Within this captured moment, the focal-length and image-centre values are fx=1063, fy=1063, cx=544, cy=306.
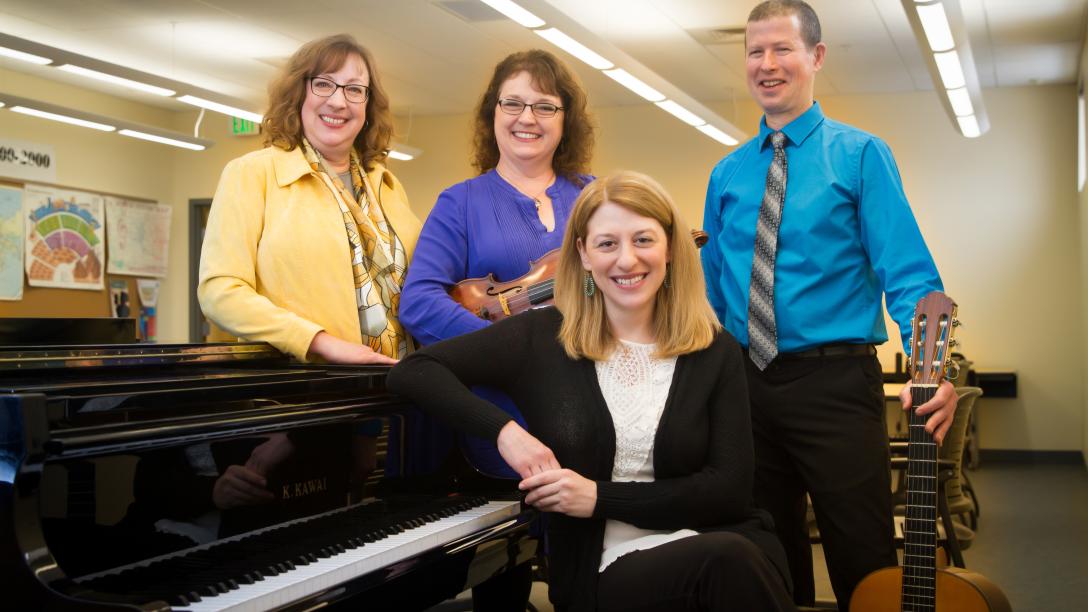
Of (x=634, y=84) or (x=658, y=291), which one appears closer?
(x=658, y=291)

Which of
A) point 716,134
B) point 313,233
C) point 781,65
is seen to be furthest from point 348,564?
point 716,134

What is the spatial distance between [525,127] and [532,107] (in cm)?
5

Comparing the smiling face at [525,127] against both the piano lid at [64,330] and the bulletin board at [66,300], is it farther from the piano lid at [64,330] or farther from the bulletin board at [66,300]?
the bulletin board at [66,300]

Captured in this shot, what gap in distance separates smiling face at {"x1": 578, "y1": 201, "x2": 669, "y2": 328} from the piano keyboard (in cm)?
51

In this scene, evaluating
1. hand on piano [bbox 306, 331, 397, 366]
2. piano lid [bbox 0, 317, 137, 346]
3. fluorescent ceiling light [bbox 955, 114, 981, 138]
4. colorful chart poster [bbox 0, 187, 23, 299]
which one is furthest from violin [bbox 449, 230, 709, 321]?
colorful chart poster [bbox 0, 187, 23, 299]

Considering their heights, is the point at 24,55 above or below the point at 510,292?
above

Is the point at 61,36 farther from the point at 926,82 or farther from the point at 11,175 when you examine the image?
the point at 926,82

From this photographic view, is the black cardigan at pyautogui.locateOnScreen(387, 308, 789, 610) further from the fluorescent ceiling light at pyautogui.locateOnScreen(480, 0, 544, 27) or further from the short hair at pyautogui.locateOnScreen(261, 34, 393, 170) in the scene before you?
the fluorescent ceiling light at pyautogui.locateOnScreen(480, 0, 544, 27)

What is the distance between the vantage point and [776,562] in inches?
78.4

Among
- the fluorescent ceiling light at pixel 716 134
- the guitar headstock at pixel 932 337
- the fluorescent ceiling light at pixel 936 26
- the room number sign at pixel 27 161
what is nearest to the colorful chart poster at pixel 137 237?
the room number sign at pixel 27 161

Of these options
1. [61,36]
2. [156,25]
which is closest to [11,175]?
[61,36]

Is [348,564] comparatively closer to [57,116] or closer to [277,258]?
[277,258]

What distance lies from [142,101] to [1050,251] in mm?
8759

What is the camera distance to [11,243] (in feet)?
30.1
